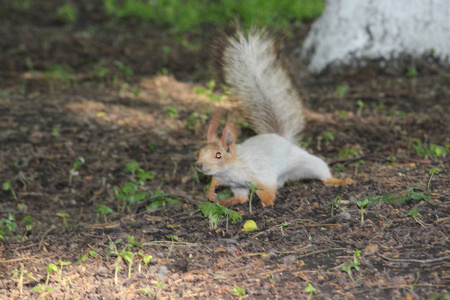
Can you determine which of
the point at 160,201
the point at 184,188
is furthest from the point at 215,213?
the point at 184,188

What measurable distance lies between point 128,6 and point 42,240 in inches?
371

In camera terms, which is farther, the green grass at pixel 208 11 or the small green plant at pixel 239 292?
the green grass at pixel 208 11

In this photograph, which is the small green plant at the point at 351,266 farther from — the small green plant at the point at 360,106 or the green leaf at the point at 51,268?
the small green plant at the point at 360,106

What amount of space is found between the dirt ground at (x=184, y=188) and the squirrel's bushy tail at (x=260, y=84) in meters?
0.53

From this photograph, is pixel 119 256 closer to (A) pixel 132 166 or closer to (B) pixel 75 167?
(A) pixel 132 166

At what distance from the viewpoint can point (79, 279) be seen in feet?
9.71

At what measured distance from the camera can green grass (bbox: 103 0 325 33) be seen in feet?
36.3

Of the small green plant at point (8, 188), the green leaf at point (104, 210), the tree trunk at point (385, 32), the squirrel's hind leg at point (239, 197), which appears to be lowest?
the small green plant at point (8, 188)

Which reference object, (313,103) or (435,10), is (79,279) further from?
(435,10)

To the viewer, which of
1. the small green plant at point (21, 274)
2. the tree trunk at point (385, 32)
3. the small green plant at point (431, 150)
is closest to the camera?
the small green plant at point (21, 274)

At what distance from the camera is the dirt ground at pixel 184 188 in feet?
9.43

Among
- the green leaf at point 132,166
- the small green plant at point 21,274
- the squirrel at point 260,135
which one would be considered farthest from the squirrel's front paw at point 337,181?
the small green plant at point 21,274

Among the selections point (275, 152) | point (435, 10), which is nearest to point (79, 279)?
point (275, 152)

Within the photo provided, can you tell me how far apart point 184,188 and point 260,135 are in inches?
41.9
